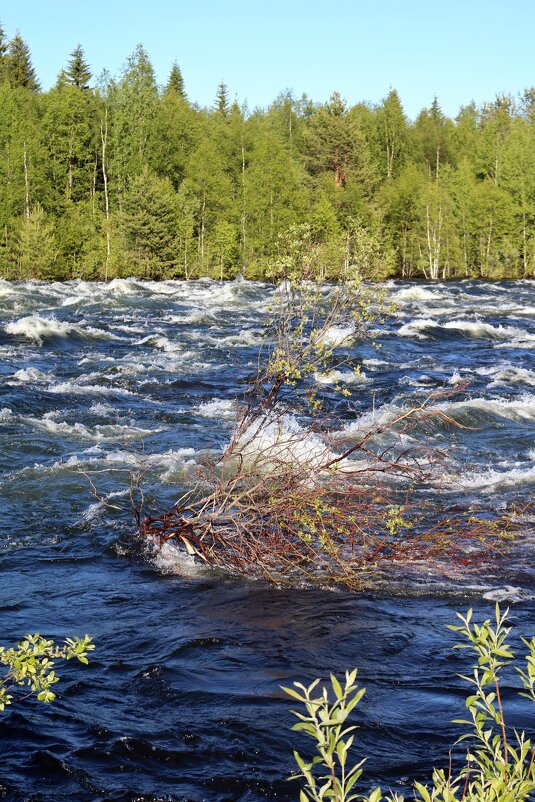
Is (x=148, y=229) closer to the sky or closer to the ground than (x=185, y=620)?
closer to the sky

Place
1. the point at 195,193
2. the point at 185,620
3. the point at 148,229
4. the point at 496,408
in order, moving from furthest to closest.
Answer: the point at 195,193
the point at 148,229
the point at 496,408
the point at 185,620

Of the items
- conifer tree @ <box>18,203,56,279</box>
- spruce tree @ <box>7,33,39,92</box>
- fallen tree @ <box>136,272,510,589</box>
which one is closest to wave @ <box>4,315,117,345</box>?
fallen tree @ <box>136,272,510,589</box>

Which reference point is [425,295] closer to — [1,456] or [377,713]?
[1,456]

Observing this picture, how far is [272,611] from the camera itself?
22.3 feet

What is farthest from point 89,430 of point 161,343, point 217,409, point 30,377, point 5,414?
point 161,343

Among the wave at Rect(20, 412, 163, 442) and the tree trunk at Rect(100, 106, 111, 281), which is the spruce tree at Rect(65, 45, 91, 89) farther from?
the wave at Rect(20, 412, 163, 442)

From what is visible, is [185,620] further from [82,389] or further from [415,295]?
[415,295]

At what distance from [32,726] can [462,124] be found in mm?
86570

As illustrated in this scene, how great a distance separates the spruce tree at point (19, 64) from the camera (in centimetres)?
7225

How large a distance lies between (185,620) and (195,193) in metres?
51.6

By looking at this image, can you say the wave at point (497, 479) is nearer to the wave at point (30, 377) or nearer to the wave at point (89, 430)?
the wave at point (89, 430)

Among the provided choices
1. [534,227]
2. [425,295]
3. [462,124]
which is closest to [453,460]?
[425,295]

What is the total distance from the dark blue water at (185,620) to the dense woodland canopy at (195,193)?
3377 cm

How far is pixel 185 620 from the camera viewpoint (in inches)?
261
